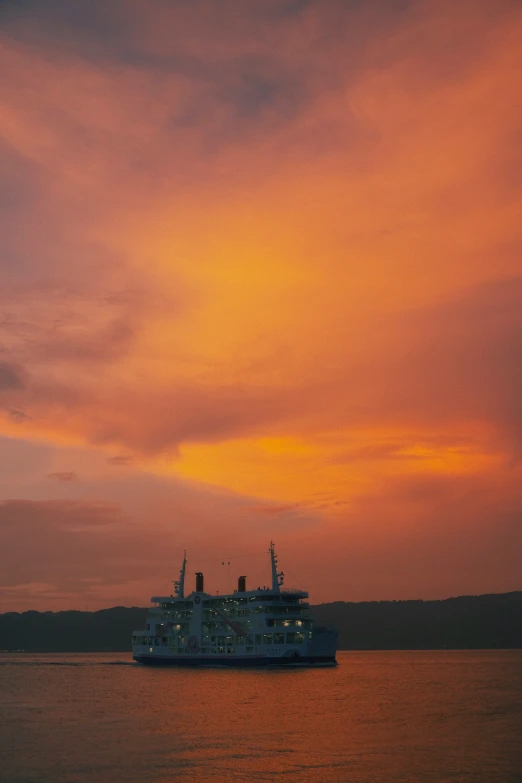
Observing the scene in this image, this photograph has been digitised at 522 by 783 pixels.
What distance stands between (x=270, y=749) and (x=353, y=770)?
7853mm

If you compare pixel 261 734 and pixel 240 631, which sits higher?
pixel 240 631

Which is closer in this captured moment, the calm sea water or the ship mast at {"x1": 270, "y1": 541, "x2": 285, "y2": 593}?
the calm sea water

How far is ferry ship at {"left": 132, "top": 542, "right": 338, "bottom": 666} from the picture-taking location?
340ft

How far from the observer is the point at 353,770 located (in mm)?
40500

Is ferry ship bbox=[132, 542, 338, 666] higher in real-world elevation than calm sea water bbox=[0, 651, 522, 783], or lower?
higher

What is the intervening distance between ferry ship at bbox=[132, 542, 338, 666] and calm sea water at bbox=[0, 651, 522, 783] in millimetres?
9235

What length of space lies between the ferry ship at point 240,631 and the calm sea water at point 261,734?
924cm

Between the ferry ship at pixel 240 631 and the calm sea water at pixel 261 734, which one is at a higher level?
the ferry ship at pixel 240 631

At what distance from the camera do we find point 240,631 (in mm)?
106688

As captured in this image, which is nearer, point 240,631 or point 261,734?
point 261,734

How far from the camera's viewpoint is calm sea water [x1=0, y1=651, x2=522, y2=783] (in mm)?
39969

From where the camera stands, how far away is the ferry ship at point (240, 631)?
10362cm

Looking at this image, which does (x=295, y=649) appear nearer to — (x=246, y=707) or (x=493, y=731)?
(x=246, y=707)

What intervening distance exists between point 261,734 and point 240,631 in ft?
179
